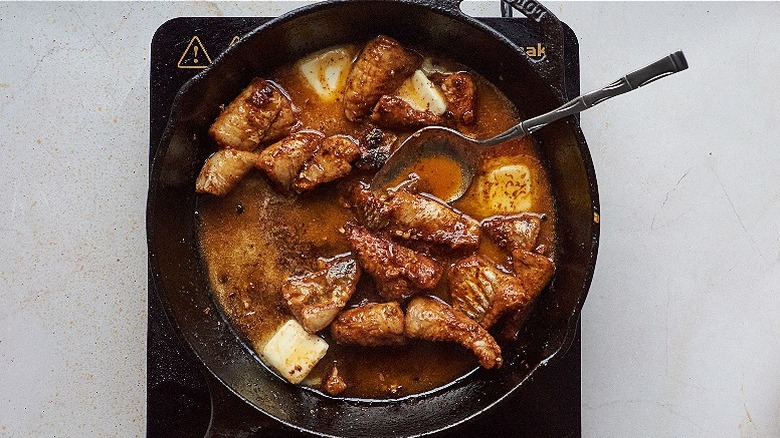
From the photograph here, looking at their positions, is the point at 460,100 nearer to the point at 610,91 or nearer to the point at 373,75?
the point at 373,75

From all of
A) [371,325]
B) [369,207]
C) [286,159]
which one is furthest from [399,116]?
[371,325]

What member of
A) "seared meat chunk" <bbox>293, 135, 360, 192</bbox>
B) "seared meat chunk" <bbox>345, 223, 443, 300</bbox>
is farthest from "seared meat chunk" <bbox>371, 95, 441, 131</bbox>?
"seared meat chunk" <bbox>345, 223, 443, 300</bbox>

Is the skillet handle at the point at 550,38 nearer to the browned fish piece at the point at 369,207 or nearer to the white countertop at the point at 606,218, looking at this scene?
the white countertop at the point at 606,218

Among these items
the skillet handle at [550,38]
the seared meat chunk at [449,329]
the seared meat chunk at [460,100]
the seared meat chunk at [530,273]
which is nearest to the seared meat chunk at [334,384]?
the seared meat chunk at [449,329]

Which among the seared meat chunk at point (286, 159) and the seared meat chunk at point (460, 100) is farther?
the seared meat chunk at point (460, 100)

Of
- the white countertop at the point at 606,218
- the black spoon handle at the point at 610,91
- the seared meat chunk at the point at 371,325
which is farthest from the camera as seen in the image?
the white countertop at the point at 606,218

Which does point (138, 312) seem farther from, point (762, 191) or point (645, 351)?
point (762, 191)
